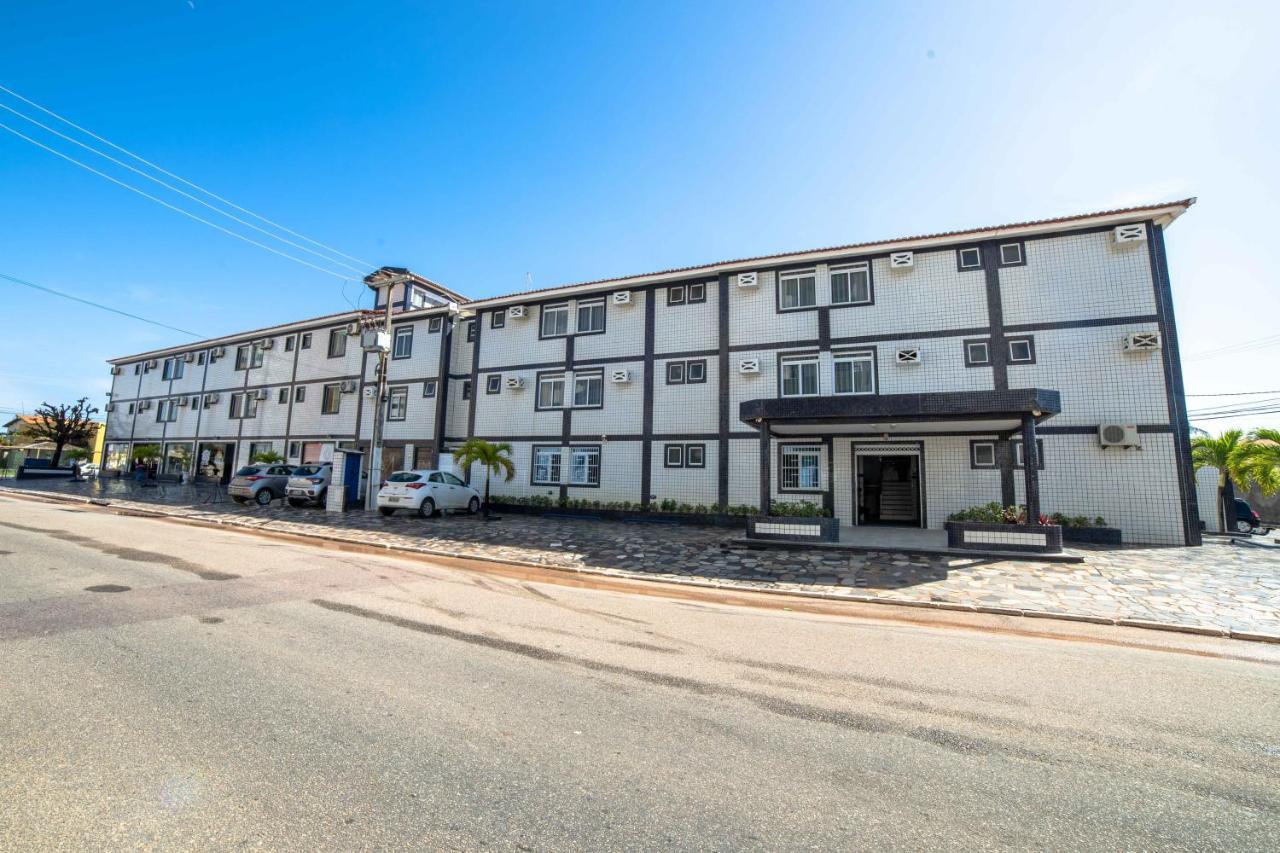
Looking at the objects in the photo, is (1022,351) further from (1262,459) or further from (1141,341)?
(1262,459)

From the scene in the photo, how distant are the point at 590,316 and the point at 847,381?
10224 mm

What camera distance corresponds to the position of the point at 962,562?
37.3 feet

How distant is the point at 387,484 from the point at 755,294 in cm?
1402

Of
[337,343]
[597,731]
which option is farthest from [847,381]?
[337,343]

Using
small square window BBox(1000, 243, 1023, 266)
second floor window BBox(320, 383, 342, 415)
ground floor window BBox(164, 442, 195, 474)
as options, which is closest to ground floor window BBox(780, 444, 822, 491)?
small square window BBox(1000, 243, 1023, 266)

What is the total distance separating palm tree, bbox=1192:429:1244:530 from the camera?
58.3 feet

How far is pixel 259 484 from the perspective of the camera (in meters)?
21.1

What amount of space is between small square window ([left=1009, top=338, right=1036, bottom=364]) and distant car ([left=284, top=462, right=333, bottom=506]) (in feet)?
74.5

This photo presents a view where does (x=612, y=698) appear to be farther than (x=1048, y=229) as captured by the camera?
No

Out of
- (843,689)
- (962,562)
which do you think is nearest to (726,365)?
(962,562)

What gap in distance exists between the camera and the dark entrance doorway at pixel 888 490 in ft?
56.5

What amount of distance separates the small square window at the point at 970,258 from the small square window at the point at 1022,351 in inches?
101

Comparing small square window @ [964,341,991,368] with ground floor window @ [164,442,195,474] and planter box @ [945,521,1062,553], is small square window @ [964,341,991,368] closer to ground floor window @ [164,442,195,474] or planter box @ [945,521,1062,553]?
planter box @ [945,521,1062,553]

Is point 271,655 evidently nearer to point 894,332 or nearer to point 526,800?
point 526,800
